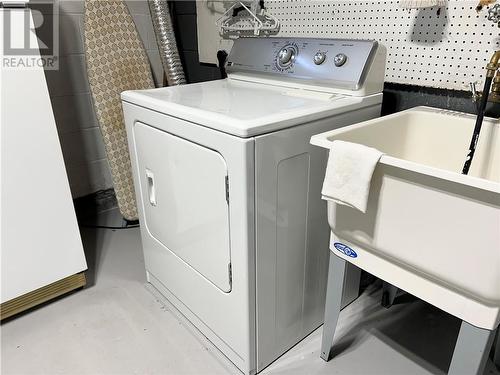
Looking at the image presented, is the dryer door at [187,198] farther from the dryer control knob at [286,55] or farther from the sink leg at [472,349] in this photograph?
the sink leg at [472,349]

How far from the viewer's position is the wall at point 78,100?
83.8 inches

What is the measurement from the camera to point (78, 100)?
225 centimetres

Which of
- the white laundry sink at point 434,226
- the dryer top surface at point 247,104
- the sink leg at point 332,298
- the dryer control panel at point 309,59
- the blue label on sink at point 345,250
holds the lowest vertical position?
the sink leg at point 332,298

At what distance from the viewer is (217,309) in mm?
1360

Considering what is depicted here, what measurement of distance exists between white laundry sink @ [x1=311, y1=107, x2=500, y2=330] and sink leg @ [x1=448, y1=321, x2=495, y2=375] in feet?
0.08

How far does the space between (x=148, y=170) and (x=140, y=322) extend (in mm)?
646

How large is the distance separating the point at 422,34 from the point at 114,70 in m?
1.52

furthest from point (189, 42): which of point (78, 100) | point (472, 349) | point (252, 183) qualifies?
point (472, 349)

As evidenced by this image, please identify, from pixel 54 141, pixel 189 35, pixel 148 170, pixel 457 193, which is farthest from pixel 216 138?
pixel 189 35

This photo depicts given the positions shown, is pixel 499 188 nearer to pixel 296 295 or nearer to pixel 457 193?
pixel 457 193

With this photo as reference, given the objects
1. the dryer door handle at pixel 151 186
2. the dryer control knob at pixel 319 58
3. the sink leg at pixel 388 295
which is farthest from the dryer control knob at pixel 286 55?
the sink leg at pixel 388 295

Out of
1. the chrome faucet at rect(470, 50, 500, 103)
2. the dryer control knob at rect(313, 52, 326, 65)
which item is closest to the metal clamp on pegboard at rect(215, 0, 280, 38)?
the dryer control knob at rect(313, 52, 326, 65)

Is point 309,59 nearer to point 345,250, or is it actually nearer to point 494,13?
point 494,13

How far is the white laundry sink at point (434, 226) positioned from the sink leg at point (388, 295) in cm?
59
